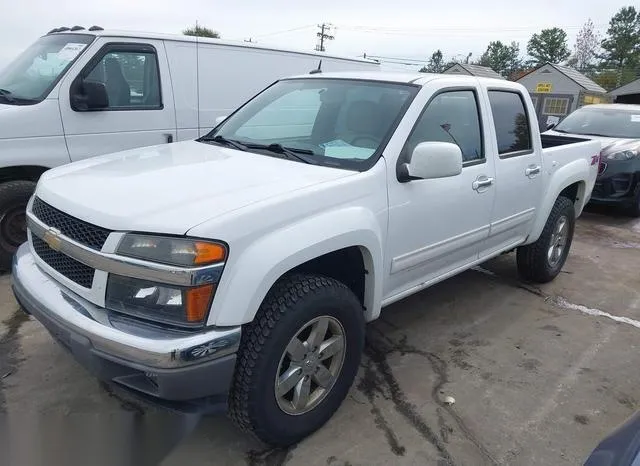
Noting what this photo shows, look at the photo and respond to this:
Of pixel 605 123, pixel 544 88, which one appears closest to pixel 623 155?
pixel 605 123

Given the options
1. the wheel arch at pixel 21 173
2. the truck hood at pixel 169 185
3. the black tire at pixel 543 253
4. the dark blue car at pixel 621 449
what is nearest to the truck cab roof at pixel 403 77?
the truck hood at pixel 169 185

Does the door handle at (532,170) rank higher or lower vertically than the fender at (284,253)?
higher

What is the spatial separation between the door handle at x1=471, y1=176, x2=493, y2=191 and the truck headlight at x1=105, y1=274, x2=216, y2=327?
2024mm

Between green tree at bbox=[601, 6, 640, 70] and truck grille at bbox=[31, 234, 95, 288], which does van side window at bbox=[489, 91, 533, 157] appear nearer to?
truck grille at bbox=[31, 234, 95, 288]

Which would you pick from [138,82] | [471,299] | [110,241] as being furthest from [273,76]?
[110,241]

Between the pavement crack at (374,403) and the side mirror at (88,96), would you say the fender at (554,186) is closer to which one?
the pavement crack at (374,403)

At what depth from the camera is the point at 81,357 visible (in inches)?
88.3

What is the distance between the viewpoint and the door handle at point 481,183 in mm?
3449

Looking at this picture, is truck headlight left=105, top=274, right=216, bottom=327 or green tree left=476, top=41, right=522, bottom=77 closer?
truck headlight left=105, top=274, right=216, bottom=327

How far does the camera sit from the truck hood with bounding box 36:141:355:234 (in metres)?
2.20

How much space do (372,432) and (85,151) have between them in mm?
3666

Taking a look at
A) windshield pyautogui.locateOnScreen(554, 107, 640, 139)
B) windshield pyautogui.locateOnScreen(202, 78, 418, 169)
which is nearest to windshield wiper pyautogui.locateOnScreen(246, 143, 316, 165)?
windshield pyautogui.locateOnScreen(202, 78, 418, 169)

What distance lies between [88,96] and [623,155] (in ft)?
23.3

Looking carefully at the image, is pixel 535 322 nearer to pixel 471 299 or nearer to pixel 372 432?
pixel 471 299
